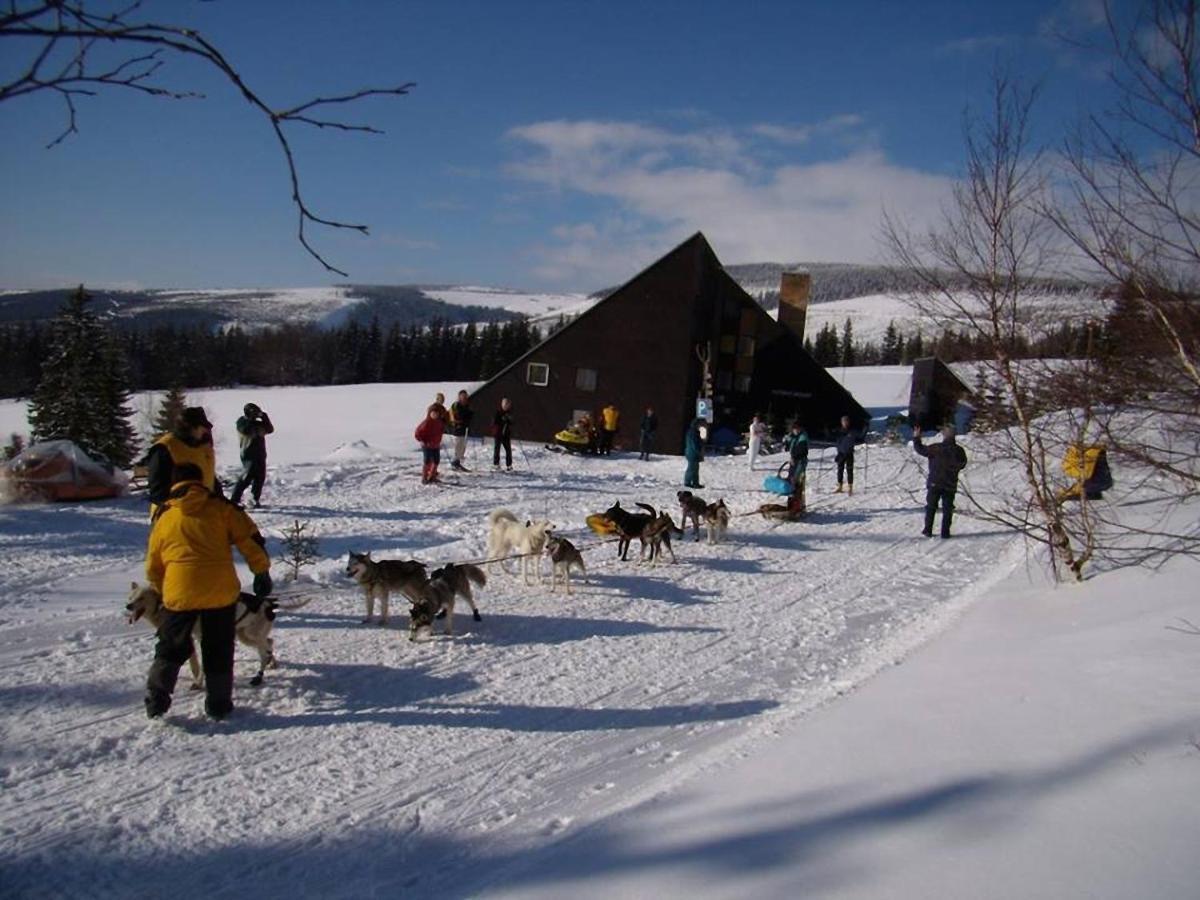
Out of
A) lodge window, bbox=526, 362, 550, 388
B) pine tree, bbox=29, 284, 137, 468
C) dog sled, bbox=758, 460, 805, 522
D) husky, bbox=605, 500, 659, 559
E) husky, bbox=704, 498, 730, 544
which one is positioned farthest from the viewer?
lodge window, bbox=526, 362, 550, 388

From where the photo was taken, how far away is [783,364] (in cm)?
3356

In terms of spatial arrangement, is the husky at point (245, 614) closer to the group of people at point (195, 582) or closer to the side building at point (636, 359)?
the group of people at point (195, 582)

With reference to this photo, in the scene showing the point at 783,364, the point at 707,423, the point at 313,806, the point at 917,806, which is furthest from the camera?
the point at 783,364

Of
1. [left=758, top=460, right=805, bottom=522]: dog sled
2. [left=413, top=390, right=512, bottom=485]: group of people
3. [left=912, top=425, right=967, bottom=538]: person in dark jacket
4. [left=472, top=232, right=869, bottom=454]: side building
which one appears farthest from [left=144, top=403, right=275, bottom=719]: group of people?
[left=472, top=232, right=869, bottom=454]: side building

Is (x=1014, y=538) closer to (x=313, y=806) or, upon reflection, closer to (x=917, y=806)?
(x=917, y=806)

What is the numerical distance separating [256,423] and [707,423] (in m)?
16.9

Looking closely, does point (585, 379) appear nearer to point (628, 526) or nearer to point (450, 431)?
point (450, 431)

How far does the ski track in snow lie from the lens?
3.85m

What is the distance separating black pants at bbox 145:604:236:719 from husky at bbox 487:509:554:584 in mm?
3955

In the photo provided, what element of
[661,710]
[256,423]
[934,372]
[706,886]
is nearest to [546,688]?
[661,710]

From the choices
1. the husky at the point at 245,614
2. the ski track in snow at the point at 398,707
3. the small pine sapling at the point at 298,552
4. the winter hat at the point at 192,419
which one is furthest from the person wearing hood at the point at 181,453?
the small pine sapling at the point at 298,552

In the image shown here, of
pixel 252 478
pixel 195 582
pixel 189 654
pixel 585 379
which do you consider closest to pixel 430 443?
pixel 252 478

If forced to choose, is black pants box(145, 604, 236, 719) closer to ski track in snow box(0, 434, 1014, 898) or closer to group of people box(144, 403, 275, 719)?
group of people box(144, 403, 275, 719)

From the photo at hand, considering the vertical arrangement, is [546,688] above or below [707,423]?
below
